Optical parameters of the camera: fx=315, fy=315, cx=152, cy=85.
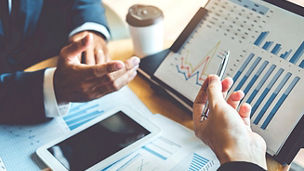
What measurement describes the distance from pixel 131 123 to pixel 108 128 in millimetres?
57

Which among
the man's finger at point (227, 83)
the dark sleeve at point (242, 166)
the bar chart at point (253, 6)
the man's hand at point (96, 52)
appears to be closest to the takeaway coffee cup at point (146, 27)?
the man's hand at point (96, 52)

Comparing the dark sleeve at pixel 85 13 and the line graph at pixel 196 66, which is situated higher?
the line graph at pixel 196 66

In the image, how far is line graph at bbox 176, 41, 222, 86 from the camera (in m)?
0.79

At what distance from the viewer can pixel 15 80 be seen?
84 cm

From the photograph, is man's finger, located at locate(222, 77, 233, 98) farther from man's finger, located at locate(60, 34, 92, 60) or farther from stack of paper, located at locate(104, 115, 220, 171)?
man's finger, located at locate(60, 34, 92, 60)

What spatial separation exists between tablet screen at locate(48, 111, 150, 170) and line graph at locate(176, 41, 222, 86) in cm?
18

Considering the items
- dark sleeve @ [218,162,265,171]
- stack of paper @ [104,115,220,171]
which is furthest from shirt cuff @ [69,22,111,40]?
dark sleeve @ [218,162,265,171]

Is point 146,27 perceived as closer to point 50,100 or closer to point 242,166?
point 50,100

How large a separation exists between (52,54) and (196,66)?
2.02 feet

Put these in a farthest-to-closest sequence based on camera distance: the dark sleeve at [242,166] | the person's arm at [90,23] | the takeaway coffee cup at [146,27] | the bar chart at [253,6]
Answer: the person's arm at [90,23] < the takeaway coffee cup at [146,27] < the bar chart at [253,6] < the dark sleeve at [242,166]

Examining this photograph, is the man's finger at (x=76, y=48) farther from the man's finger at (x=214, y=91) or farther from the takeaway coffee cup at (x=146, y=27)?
the man's finger at (x=214, y=91)

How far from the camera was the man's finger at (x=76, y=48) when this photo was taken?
79cm

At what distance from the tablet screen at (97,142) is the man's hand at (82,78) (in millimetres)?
84

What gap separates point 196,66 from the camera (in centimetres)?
81
